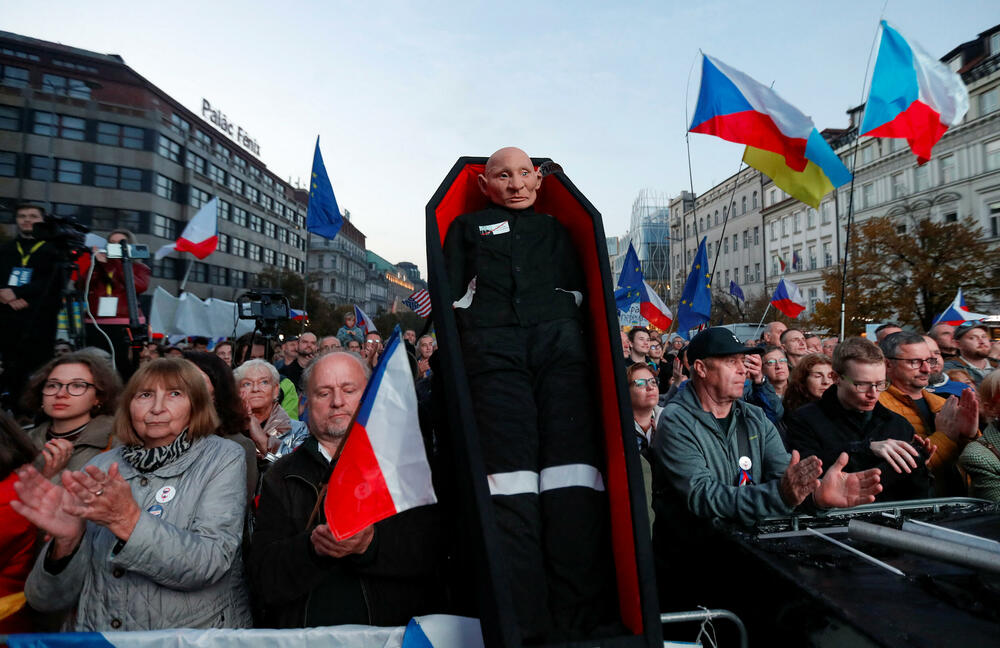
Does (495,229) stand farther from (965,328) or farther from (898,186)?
(898,186)

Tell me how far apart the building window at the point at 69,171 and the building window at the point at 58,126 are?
69.5 inches

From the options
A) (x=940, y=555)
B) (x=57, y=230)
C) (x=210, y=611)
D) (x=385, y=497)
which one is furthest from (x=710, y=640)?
(x=57, y=230)

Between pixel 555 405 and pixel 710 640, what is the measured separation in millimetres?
1057

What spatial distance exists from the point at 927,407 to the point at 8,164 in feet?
164

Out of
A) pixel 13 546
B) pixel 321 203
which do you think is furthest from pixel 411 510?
pixel 321 203

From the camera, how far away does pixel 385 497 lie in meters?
1.99

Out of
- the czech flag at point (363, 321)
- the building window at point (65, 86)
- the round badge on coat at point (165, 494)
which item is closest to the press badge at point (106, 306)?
A: the round badge on coat at point (165, 494)

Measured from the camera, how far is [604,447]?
7.64ft

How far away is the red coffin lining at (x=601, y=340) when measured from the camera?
205 centimetres

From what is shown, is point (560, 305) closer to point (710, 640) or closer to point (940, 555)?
point (710, 640)

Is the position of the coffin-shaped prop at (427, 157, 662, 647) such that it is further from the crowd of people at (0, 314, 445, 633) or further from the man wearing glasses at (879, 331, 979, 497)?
the man wearing glasses at (879, 331, 979, 497)

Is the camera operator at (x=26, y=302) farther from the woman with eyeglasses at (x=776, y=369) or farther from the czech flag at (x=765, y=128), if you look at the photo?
the czech flag at (x=765, y=128)

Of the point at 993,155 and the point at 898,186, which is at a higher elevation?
the point at 898,186

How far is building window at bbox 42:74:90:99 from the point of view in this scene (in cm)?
4047
